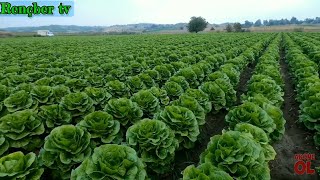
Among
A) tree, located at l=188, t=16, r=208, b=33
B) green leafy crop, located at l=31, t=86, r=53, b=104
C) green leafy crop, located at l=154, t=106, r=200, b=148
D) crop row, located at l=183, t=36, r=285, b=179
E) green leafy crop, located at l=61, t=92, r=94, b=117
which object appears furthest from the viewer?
tree, located at l=188, t=16, r=208, b=33

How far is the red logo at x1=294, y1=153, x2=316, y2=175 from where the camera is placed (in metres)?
5.26

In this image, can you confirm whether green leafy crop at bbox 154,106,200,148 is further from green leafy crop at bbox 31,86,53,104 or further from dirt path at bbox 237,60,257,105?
dirt path at bbox 237,60,257,105

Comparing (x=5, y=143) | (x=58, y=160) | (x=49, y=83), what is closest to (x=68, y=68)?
(x=49, y=83)

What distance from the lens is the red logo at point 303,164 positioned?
5.26 m

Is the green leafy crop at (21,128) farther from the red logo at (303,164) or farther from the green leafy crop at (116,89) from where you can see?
the red logo at (303,164)

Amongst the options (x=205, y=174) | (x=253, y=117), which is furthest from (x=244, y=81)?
(x=205, y=174)

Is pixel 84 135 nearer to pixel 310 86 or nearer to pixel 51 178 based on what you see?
pixel 51 178

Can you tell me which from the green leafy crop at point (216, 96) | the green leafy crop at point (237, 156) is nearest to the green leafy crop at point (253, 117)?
the green leafy crop at point (237, 156)

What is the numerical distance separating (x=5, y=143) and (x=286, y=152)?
5643 mm

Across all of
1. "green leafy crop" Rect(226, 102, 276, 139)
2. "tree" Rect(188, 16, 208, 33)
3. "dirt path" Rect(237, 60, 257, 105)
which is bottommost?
"dirt path" Rect(237, 60, 257, 105)

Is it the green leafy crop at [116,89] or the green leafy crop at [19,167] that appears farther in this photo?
the green leafy crop at [116,89]

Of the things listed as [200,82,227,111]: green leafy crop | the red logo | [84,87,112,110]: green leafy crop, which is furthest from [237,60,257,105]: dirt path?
[84,87,112,110]: green leafy crop

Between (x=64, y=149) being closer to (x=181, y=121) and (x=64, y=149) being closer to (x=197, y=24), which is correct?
(x=181, y=121)

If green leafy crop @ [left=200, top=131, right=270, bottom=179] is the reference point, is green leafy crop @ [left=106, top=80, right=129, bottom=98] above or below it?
above
